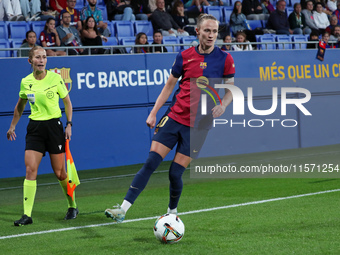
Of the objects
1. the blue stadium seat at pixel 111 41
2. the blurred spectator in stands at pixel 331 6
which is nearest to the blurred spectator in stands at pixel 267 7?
the blurred spectator in stands at pixel 331 6

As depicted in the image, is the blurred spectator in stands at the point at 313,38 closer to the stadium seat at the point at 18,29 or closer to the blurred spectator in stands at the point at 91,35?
the blurred spectator in stands at the point at 91,35

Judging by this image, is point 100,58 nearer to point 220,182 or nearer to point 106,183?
point 106,183

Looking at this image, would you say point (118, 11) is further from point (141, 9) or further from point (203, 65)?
point (203, 65)

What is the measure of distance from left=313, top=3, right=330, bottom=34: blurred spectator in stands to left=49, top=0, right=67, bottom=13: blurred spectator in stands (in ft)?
28.0

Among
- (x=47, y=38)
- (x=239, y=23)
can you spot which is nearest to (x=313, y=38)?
(x=239, y=23)

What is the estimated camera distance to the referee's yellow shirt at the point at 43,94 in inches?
309

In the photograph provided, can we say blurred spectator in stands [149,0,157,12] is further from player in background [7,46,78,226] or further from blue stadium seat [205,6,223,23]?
player in background [7,46,78,226]

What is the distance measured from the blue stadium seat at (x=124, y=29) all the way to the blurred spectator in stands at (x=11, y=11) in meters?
2.66

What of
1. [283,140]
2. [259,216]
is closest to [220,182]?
[259,216]

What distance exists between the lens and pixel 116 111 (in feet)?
47.6

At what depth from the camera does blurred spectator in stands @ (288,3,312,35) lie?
739 inches

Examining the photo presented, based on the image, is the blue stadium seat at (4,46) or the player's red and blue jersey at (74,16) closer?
the blue stadium seat at (4,46)

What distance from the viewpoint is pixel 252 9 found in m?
18.4

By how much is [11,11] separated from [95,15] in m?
2.04
